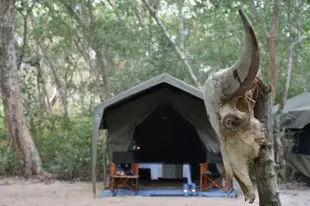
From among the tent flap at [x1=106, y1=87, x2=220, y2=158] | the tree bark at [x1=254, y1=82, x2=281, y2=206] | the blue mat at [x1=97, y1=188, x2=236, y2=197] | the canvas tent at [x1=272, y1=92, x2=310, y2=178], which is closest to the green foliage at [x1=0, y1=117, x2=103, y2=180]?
the tent flap at [x1=106, y1=87, x2=220, y2=158]

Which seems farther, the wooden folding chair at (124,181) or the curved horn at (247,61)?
the wooden folding chair at (124,181)

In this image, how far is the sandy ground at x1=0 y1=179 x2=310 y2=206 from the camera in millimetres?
6387

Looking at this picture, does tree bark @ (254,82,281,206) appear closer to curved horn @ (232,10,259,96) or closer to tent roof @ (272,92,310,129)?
curved horn @ (232,10,259,96)

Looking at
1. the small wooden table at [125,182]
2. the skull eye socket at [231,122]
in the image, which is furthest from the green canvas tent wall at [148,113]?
the skull eye socket at [231,122]

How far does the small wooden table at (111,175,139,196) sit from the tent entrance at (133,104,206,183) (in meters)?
1.21

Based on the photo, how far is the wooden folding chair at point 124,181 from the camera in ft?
23.6

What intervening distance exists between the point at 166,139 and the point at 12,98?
3326 millimetres

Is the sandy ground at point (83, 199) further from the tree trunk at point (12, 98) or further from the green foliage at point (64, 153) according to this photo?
the tree trunk at point (12, 98)

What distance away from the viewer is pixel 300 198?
6.74 meters

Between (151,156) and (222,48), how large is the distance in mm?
3908

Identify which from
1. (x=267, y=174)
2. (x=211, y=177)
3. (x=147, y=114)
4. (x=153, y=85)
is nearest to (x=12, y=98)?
(x=147, y=114)

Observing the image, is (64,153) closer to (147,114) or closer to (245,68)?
(147,114)

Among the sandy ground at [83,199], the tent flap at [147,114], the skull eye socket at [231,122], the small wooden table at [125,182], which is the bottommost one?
the sandy ground at [83,199]

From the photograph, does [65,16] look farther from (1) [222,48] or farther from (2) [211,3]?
(2) [211,3]
